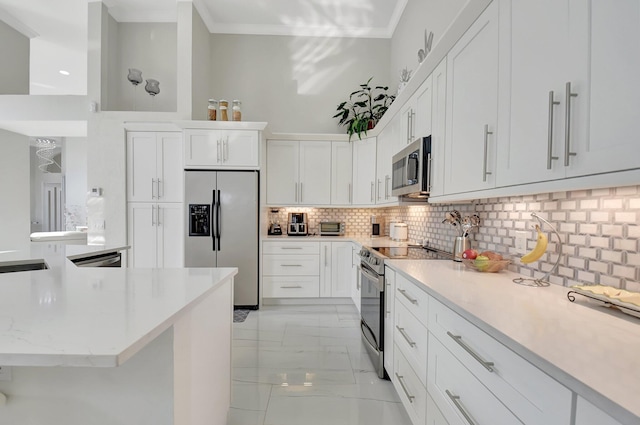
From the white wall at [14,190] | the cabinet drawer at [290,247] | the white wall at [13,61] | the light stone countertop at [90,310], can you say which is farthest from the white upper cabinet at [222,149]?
the white wall at [14,190]

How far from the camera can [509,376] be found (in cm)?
84

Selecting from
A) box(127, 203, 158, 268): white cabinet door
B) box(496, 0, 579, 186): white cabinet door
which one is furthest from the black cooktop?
box(127, 203, 158, 268): white cabinet door

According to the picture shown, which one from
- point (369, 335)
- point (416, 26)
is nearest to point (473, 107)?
point (369, 335)

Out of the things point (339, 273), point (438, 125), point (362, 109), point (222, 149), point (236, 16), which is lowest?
point (339, 273)

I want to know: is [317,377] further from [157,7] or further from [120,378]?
[157,7]

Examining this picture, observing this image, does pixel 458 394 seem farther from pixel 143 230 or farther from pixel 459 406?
pixel 143 230

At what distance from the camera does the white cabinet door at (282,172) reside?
14.0ft

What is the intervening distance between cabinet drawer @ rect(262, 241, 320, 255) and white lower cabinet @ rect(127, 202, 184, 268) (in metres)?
1.13

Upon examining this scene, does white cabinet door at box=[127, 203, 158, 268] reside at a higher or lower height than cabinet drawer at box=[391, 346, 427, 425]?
higher

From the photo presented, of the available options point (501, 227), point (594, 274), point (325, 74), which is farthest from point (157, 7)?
point (594, 274)

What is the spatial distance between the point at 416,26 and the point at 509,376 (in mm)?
3737

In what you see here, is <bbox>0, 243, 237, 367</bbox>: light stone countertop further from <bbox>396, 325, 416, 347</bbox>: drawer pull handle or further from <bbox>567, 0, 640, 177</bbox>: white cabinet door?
<bbox>567, 0, 640, 177</bbox>: white cabinet door

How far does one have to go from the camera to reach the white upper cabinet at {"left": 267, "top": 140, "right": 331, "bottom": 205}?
4258mm

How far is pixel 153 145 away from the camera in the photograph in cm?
393
